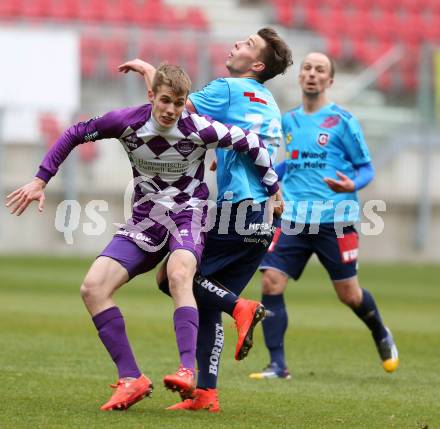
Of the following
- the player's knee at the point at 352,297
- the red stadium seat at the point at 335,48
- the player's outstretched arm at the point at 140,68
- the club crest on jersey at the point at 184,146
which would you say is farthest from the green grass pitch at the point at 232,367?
the red stadium seat at the point at 335,48

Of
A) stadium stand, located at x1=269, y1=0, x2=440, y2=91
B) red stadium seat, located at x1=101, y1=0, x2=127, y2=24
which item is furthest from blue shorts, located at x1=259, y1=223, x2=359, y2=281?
red stadium seat, located at x1=101, y1=0, x2=127, y2=24

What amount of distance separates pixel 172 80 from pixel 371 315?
332 cm

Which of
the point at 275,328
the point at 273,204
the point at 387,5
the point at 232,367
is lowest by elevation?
the point at 232,367

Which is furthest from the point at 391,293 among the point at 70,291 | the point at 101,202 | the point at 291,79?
the point at 291,79

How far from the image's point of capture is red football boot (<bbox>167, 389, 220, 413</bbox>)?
6.60m

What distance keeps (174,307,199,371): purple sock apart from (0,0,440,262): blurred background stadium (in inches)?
465

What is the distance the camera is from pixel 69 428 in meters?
5.72

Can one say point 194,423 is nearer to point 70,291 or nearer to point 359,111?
point 70,291

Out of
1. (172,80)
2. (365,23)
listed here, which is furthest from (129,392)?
(365,23)

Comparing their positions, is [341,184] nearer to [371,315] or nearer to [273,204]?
[371,315]

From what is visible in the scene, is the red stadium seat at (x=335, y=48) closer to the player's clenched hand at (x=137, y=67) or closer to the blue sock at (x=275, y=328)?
the blue sock at (x=275, y=328)

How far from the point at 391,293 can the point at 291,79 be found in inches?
325

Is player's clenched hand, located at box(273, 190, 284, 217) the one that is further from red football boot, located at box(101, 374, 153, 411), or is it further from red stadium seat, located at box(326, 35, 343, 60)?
red stadium seat, located at box(326, 35, 343, 60)

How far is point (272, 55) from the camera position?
6.92m
